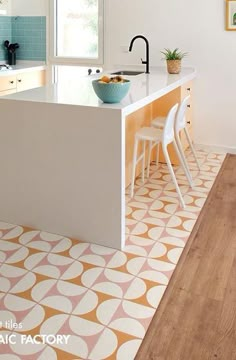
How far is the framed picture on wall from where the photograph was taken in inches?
166

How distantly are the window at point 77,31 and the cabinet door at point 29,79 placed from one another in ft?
0.93

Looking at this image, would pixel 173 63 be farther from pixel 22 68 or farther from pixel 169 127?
pixel 22 68

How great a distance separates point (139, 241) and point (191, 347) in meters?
0.99

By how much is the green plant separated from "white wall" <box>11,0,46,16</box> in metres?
1.68

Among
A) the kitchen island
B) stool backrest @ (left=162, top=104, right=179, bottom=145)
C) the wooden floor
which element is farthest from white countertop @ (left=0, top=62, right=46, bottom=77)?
the wooden floor

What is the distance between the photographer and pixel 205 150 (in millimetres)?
4707

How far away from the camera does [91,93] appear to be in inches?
113

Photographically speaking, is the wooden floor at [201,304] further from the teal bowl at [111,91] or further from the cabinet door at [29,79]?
the cabinet door at [29,79]

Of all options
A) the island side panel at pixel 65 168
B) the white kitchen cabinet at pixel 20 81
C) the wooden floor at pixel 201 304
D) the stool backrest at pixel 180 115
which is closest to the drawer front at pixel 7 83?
the white kitchen cabinet at pixel 20 81

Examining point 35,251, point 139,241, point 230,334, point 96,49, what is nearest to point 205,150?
point 96,49

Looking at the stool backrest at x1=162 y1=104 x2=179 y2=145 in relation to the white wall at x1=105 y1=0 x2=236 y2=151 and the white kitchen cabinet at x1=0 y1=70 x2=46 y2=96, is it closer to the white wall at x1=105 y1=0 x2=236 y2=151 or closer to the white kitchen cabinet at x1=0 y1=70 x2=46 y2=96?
the white wall at x1=105 y1=0 x2=236 y2=151

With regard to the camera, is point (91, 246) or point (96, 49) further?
point (96, 49)

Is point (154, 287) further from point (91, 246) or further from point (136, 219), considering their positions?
point (136, 219)

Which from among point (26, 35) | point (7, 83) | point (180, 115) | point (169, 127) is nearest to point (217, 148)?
point (180, 115)
